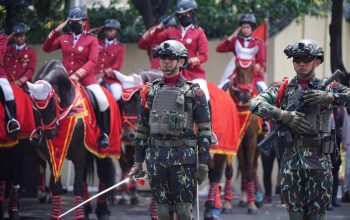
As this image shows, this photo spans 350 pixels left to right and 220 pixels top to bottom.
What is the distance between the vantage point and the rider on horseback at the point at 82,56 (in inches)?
581

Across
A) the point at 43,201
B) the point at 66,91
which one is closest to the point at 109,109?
the point at 66,91

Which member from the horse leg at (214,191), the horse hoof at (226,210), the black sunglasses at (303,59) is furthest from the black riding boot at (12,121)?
the black sunglasses at (303,59)

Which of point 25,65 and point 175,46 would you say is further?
point 25,65

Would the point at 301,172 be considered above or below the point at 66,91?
below

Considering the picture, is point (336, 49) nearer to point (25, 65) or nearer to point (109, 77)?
point (109, 77)

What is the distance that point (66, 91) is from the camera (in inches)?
541

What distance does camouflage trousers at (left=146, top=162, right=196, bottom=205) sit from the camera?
10.5 meters

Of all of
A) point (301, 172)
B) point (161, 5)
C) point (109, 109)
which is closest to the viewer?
point (301, 172)

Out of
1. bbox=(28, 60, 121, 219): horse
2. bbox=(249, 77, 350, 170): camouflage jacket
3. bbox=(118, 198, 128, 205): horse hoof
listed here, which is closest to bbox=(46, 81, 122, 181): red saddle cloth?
bbox=(28, 60, 121, 219): horse

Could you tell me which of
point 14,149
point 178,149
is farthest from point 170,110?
point 14,149

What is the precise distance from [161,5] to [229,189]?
454 centimetres

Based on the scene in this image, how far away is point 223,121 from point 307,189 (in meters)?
5.49

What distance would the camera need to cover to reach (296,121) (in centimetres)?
953

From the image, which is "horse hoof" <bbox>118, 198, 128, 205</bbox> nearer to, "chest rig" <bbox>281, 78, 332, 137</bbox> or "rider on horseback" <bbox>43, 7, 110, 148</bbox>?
"rider on horseback" <bbox>43, 7, 110, 148</bbox>
